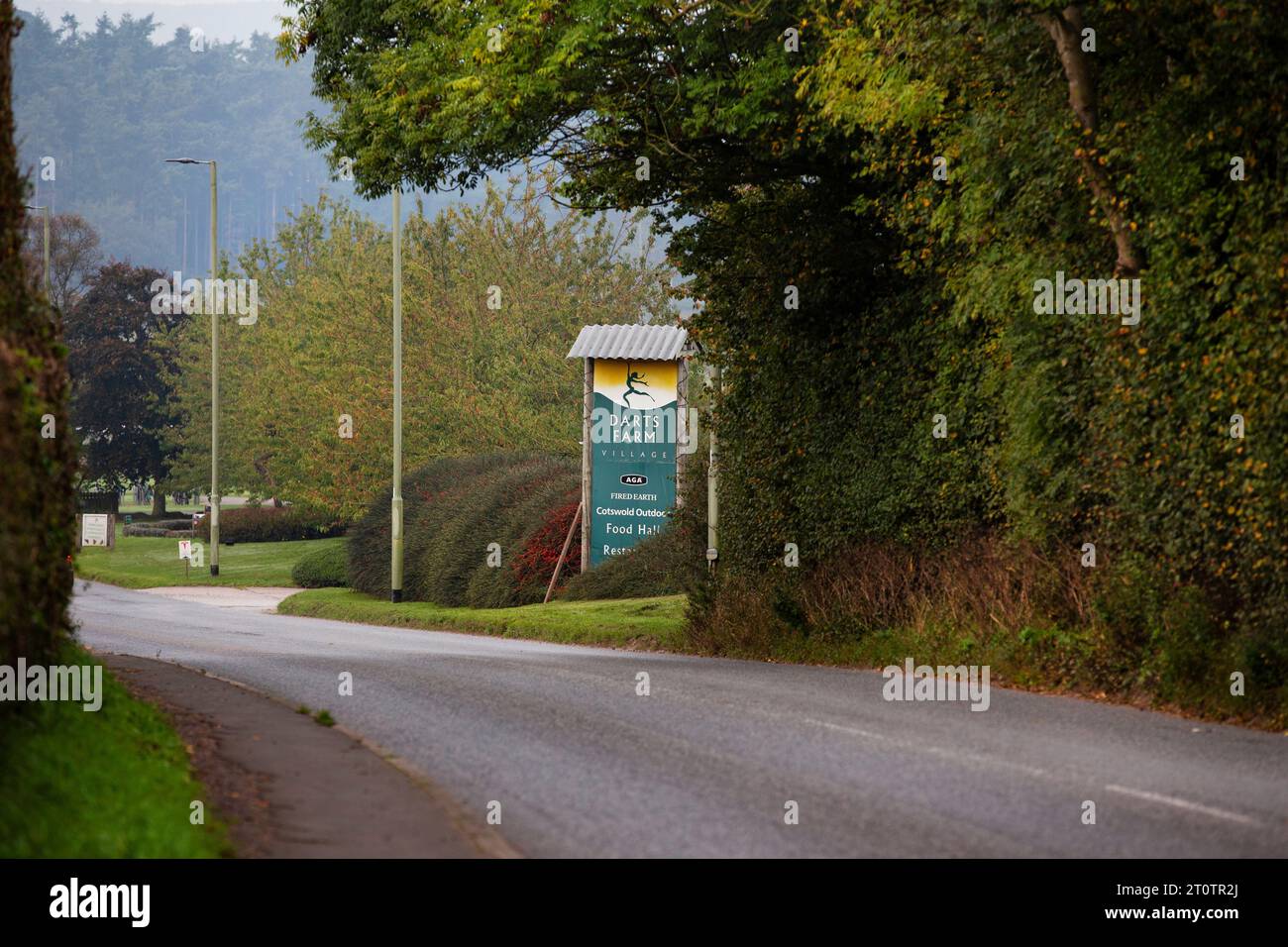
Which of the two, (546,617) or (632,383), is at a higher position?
(632,383)

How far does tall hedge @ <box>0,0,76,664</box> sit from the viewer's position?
6.88 meters

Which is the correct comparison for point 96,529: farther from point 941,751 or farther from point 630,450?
point 941,751

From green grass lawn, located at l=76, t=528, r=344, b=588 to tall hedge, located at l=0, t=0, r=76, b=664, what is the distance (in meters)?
36.4

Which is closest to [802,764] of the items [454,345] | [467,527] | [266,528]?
[467,527]

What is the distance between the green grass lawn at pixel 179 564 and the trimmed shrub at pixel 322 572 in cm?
166

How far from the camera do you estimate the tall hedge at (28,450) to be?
6883 mm

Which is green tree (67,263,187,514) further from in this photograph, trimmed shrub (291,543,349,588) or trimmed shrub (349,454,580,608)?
trimmed shrub (349,454,580,608)

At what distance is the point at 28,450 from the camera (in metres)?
7.93

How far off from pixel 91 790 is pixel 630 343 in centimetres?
2580

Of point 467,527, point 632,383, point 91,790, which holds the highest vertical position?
point 632,383

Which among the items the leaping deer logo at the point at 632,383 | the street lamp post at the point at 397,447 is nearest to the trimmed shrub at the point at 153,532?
the street lamp post at the point at 397,447
